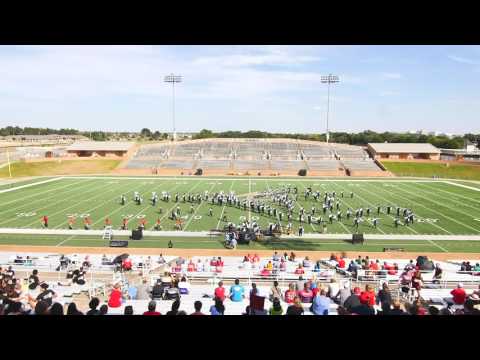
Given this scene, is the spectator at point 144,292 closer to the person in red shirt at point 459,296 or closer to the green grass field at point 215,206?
the person in red shirt at point 459,296

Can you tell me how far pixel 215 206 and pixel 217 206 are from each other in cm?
12

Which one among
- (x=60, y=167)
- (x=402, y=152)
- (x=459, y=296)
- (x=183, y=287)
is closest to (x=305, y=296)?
Answer: (x=183, y=287)

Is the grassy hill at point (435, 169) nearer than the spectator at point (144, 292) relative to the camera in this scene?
No

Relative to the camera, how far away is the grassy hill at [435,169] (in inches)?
1675

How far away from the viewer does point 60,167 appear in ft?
143

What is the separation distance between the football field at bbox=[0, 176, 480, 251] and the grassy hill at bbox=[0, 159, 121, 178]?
6264mm

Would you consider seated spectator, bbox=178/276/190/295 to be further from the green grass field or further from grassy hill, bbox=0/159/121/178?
grassy hill, bbox=0/159/121/178

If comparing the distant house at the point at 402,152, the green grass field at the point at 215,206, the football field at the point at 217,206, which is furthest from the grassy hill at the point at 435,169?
the green grass field at the point at 215,206

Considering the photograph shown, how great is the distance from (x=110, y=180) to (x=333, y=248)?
2540cm

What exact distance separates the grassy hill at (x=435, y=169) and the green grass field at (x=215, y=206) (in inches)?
317

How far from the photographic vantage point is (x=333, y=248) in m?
15.4
